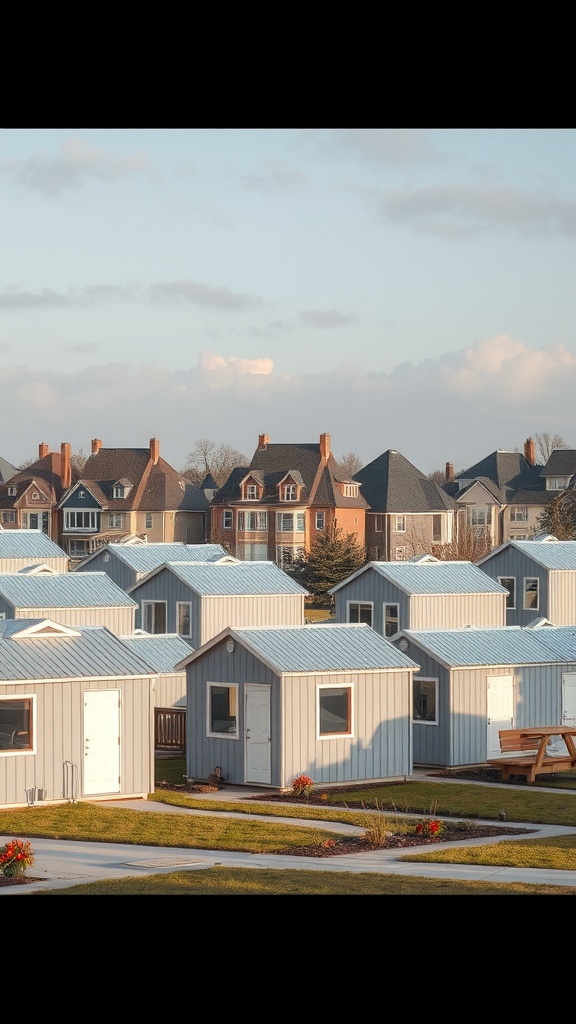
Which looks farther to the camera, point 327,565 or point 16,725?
point 327,565

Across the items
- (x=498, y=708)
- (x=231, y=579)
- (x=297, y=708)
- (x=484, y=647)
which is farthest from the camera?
(x=231, y=579)

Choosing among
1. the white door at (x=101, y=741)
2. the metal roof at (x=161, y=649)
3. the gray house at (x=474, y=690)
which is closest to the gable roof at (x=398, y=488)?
the metal roof at (x=161, y=649)

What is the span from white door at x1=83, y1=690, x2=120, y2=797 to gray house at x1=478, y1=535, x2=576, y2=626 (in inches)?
1007

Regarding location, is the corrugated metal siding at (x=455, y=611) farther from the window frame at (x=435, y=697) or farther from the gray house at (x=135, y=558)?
the window frame at (x=435, y=697)

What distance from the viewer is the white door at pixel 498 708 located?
101 feet

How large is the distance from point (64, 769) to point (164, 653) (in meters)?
11.4

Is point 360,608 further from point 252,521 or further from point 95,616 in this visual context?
point 252,521

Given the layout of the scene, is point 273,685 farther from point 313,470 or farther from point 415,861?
point 313,470

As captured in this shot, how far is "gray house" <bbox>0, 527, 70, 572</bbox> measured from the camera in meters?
48.0

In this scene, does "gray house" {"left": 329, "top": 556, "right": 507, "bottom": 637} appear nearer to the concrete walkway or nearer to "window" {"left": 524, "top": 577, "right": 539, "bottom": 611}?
"window" {"left": 524, "top": 577, "right": 539, "bottom": 611}

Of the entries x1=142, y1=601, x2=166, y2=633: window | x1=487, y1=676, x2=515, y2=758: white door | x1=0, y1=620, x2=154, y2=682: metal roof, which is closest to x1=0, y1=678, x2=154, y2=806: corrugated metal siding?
x1=0, y1=620, x2=154, y2=682: metal roof

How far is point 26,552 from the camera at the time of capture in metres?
48.6

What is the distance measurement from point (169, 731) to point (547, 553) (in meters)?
21.1

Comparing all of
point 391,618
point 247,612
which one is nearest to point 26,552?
point 247,612
